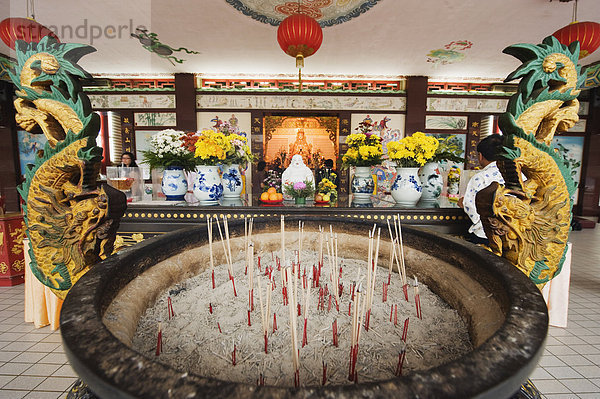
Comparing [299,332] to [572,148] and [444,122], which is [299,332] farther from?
[572,148]

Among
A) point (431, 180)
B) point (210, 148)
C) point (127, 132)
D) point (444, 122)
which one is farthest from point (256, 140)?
point (431, 180)

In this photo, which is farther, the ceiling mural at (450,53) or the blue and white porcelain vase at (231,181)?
the ceiling mural at (450,53)

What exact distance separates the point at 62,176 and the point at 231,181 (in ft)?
5.04

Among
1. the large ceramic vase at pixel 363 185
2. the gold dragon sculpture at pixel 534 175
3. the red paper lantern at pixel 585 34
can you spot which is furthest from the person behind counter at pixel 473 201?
the red paper lantern at pixel 585 34

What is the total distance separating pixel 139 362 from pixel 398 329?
2.15ft

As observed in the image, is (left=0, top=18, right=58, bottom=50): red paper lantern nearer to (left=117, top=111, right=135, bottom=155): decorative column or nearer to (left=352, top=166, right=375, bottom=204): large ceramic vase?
(left=352, top=166, right=375, bottom=204): large ceramic vase

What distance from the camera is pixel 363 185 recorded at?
2492 millimetres

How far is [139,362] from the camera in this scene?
368mm

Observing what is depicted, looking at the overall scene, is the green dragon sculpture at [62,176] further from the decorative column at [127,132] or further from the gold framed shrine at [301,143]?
the gold framed shrine at [301,143]

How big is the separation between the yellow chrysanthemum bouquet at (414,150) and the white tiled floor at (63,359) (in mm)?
1534

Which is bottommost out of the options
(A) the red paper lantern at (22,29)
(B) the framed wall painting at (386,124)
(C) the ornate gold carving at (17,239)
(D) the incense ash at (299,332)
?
(C) the ornate gold carving at (17,239)

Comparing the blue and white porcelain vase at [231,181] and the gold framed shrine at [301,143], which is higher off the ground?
the gold framed shrine at [301,143]

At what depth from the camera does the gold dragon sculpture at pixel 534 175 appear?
3.24ft

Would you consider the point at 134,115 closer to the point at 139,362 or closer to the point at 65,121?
the point at 65,121
